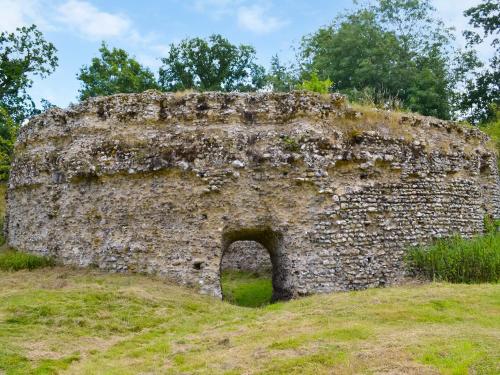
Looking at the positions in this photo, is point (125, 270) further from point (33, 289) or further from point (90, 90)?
point (90, 90)

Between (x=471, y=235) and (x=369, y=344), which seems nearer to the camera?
(x=369, y=344)

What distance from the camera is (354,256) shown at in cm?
1337

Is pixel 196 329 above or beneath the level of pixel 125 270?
beneath

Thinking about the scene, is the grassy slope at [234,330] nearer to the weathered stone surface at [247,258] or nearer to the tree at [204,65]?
the weathered stone surface at [247,258]

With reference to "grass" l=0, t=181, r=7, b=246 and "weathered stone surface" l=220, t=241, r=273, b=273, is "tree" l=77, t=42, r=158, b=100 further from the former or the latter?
"weathered stone surface" l=220, t=241, r=273, b=273

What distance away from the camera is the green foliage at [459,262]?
43.3 feet

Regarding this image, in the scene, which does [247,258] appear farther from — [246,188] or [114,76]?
[114,76]

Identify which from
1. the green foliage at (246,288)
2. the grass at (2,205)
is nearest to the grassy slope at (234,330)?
the green foliage at (246,288)

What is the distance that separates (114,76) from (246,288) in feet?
74.9

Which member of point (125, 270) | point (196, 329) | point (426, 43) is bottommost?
point (196, 329)

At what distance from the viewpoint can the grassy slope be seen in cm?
757

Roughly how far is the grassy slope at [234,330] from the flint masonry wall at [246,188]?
125cm

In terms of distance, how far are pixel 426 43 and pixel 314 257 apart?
28.4 m

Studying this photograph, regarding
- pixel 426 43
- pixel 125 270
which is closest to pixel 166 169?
pixel 125 270
